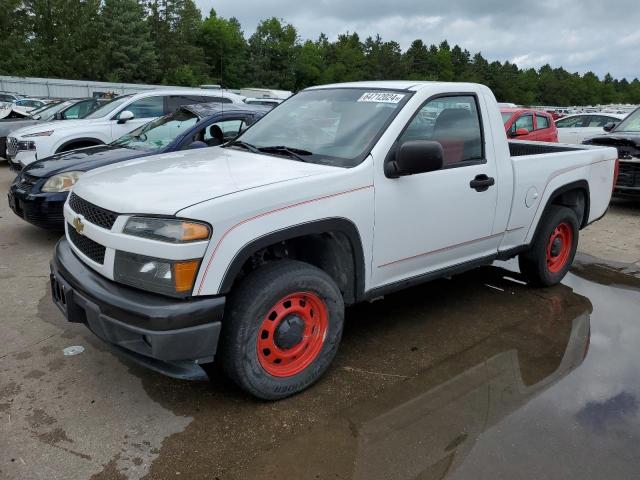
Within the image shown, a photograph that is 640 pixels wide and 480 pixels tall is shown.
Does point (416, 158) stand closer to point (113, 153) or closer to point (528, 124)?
point (113, 153)

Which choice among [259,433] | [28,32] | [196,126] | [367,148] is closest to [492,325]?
[367,148]

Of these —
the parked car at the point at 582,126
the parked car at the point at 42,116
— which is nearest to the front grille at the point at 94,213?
the parked car at the point at 42,116

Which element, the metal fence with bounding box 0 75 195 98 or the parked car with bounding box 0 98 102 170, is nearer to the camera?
the parked car with bounding box 0 98 102 170

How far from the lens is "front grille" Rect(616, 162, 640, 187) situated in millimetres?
8773

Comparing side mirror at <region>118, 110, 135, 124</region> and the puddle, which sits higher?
side mirror at <region>118, 110, 135, 124</region>

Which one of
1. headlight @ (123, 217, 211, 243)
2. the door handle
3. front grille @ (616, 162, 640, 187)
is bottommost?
front grille @ (616, 162, 640, 187)

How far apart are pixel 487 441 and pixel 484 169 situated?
2.01 metres

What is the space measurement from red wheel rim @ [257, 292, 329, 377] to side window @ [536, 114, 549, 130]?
10563 millimetres

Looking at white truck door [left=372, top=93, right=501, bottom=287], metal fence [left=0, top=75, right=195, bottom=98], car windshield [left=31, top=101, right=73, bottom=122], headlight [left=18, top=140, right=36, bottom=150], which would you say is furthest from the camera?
metal fence [left=0, top=75, right=195, bottom=98]

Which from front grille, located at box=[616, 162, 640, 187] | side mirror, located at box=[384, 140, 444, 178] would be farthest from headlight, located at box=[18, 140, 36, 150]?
front grille, located at box=[616, 162, 640, 187]

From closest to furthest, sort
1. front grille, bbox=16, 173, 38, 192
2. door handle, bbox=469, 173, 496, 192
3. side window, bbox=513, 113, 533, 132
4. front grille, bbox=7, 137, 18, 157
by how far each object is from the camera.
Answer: door handle, bbox=469, 173, 496, 192 < front grille, bbox=16, 173, 38, 192 < front grille, bbox=7, 137, 18, 157 < side window, bbox=513, 113, 533, 132

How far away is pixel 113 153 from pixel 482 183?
4.38 metres

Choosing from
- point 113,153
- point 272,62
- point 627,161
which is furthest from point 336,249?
point 272,62

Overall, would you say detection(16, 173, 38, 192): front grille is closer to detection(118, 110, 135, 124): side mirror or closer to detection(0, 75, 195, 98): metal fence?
detection(118, 110, 135, 124): side mirror
